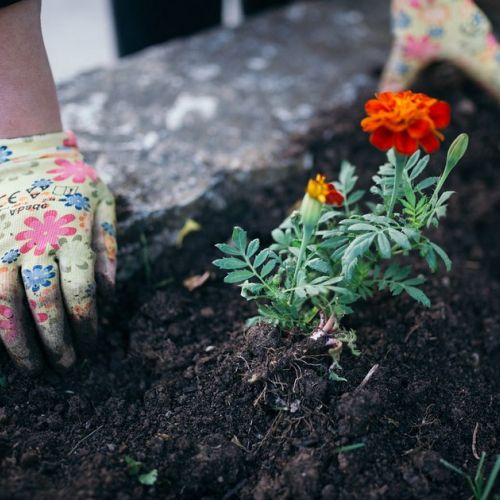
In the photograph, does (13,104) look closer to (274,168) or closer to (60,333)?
(60,333)

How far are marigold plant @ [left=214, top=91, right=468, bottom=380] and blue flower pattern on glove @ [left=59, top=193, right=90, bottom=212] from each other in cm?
45

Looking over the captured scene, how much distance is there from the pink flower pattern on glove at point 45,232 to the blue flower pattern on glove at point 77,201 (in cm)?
4

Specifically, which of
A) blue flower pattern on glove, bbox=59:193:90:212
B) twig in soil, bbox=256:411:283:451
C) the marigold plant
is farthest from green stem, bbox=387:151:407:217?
blue flower pattern on glove, bbox=59:193:90:212

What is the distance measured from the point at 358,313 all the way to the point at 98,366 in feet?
2.31

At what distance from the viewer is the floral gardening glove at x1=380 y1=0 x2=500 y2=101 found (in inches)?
91.7

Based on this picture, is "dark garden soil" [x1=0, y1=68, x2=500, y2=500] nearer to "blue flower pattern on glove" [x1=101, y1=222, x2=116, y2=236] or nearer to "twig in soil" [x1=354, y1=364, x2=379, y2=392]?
"twig in soil" [x1=354, y1=364, x2=379, y2=392]

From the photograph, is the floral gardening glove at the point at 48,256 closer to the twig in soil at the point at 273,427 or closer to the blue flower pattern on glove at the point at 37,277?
the blue flower pattern on glove at the point at 37,277

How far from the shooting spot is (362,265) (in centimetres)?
149

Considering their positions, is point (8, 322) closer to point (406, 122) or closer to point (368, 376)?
point (368, 376)

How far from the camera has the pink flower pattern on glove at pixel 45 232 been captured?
150 centimetres

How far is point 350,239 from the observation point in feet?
4.70

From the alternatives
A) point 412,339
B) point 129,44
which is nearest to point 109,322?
point 412,339

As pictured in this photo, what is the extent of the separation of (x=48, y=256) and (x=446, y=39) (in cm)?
173

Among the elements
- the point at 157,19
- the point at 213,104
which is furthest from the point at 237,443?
the point at 157,19
